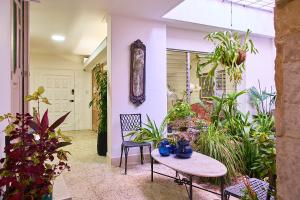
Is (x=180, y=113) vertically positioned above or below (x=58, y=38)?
below

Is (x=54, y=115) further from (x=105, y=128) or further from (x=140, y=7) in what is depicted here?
(x=140, y=7)

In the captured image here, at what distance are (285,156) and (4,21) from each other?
1.89 meters

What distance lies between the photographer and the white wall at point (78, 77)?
6852 mm

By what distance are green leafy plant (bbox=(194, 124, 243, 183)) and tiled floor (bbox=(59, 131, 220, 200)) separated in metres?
0.50

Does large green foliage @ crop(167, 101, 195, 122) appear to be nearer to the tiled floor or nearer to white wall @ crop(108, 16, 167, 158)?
white wall @ crop(108, 16, 167, 158)

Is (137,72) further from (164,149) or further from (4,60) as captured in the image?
(4,60)

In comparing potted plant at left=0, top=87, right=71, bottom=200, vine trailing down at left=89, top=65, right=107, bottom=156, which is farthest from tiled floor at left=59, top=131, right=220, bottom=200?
potted plant at left=0, top=87, right=71, bottom=200

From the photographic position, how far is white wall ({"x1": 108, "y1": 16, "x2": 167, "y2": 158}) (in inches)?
146

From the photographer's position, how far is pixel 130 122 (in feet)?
12.4

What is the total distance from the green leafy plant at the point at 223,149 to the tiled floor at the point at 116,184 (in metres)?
0.50


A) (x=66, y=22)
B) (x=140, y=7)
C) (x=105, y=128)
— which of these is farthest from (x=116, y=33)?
(x=105, y=128)

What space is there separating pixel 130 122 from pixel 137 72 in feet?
2.86

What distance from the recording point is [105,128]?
4.21 metres

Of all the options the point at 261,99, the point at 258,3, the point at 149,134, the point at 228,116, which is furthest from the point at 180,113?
the point at 258,3
